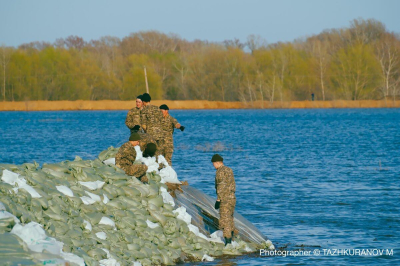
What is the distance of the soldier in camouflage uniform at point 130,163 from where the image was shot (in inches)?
523

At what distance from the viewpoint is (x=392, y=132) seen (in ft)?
191

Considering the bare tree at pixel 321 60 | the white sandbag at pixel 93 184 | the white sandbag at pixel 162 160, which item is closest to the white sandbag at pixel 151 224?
the white sandbag at pixel 93 184

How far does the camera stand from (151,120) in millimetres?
15000

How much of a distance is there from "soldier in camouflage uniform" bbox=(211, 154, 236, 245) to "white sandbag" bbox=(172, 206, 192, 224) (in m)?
0.60

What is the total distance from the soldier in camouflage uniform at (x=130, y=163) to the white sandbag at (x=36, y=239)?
375 centimetres

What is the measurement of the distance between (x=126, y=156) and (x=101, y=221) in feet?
7.21

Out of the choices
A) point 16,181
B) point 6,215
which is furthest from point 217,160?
point 6,215

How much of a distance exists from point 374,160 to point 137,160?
872 inches

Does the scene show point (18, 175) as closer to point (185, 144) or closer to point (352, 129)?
point (185, 144)

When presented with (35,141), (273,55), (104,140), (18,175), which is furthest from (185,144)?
(273,55)

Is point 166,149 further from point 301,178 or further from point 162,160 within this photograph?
point 301,178

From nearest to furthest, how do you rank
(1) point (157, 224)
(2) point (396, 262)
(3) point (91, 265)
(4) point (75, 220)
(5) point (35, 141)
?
(3) point (91, 265)
(4) point (75, 220)
(1) point (157, 224)
(2) point (396, 262)
(5) point (35, 141)

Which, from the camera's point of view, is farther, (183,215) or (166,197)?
(166,197)

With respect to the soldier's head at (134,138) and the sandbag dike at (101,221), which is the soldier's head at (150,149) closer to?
the sandbag dike at (101,221)
